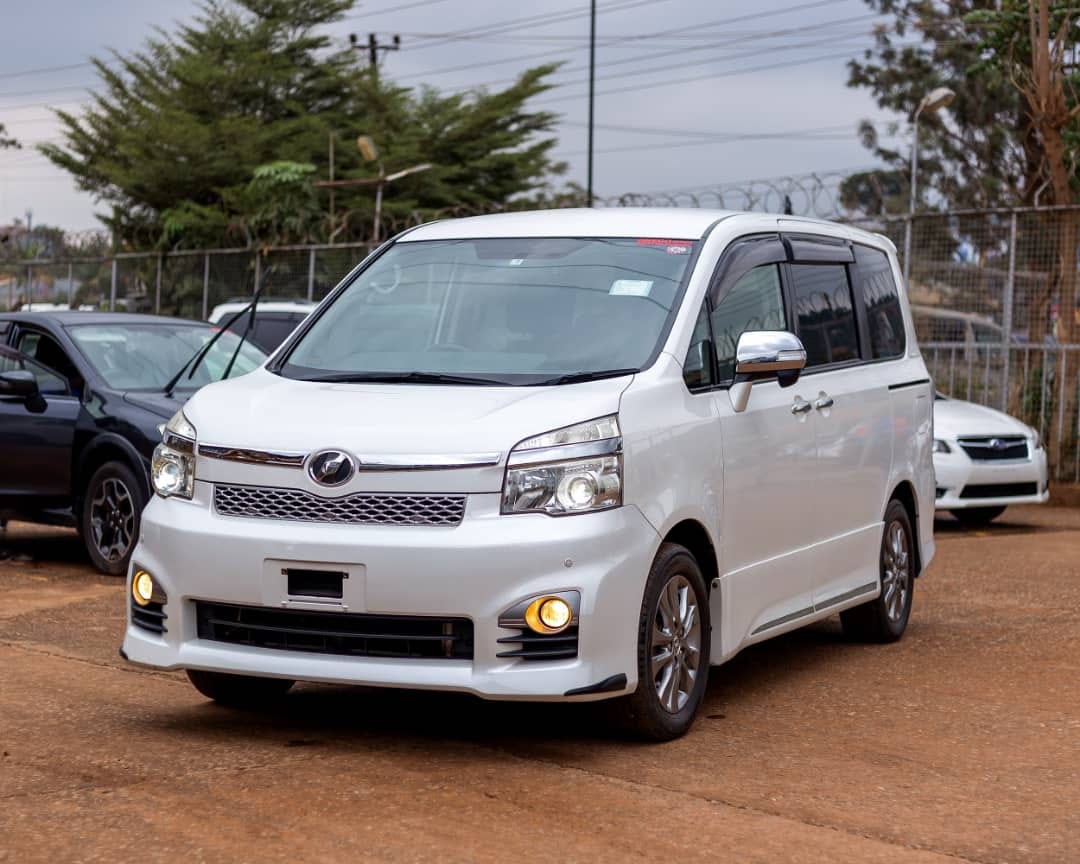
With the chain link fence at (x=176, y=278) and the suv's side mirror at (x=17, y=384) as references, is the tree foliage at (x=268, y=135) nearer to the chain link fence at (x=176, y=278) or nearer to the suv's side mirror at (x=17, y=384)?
the chain link fence at (x=176, y=278)

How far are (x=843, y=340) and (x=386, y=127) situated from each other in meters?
42.1

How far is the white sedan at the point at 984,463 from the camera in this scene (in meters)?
14.2

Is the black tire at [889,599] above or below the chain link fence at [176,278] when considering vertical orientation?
below

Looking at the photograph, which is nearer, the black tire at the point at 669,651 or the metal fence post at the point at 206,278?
the black tire at the point at 669,651

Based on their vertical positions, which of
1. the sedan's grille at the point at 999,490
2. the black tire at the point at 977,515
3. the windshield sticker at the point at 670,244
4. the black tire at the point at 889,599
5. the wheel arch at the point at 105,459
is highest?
the windshield sticker at the point at 670,244

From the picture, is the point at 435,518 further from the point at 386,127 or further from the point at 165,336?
the point at 386,127

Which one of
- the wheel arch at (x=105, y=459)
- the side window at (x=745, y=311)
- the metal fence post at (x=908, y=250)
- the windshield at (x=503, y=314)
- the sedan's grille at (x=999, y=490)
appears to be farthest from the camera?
the metal fence post at (x=908, y=250)

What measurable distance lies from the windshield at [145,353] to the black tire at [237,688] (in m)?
4.37

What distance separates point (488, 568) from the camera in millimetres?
5473

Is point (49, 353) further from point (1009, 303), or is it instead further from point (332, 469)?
point (1009, 303)

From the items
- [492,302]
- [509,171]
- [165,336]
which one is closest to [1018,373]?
[165,336]

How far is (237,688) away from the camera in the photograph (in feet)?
21.5

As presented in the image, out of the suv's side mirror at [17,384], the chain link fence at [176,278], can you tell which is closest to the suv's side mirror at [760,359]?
the suv's side mirror at [17,384]

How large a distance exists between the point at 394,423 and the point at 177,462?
867mm
